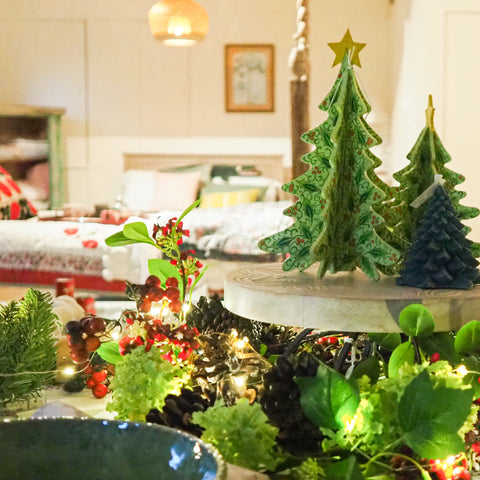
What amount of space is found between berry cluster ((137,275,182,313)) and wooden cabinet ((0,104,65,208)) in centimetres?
621

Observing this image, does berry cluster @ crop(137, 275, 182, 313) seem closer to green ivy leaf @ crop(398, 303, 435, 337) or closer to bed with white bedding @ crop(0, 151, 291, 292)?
green ivy leaf @ crop(398, 303, 435, 337)

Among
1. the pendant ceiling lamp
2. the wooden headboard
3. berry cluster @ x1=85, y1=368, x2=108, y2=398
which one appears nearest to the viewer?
berry cluster @ x1=85, y1=368, x2=108, y2=398

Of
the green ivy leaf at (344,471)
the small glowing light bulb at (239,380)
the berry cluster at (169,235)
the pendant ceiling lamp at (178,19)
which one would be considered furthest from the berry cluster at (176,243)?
the pendant ceiling lamp at (178,19)

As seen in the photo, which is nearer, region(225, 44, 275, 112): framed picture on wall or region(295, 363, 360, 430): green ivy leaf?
region(295, 363, 360, 430): green ivy leaf

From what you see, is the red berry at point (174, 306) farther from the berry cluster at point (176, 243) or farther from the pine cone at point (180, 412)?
the pine cone at point (180, 412)

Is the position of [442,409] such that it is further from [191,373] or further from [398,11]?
[398,11]

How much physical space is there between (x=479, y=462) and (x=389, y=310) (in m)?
0.17

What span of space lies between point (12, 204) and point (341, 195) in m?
4.84

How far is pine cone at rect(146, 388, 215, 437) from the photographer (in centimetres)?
80

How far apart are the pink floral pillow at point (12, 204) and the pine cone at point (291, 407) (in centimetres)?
492

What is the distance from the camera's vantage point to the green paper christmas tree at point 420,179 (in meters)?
1.13

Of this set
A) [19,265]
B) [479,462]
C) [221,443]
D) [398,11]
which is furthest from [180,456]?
[398,11]

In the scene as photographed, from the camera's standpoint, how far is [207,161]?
7652 mm

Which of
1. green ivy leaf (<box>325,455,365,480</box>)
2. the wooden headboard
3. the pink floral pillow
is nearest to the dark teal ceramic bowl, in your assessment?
green ivy leaf (<box>325,455,365,480</box>)
